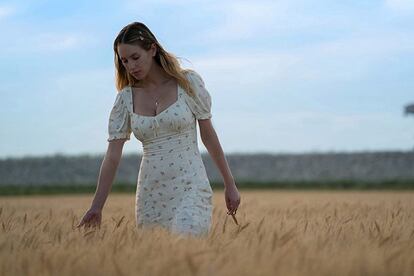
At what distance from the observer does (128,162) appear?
1124 inches

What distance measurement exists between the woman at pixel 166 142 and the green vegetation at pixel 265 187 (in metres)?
18.1

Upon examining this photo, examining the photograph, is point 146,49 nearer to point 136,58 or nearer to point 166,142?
point 136,58

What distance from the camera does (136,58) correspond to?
410cm

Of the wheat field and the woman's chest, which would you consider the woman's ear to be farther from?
the wheat field

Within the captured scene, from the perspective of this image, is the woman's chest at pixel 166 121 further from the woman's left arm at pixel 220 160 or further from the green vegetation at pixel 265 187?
the green vegetation at pixel 265 187

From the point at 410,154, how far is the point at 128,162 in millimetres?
9746

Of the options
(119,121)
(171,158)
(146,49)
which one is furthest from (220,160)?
(146,49)

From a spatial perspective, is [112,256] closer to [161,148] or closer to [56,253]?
[56,253]

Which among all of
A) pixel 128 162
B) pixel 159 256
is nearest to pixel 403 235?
pixel 159 256

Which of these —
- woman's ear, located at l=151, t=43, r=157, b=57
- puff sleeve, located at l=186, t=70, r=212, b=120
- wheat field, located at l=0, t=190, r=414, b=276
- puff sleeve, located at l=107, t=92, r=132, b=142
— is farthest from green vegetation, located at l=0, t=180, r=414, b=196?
wheat field, located at l=0, t=190, r=414, b=276

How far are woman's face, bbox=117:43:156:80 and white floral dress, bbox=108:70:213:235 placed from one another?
0.29 metres

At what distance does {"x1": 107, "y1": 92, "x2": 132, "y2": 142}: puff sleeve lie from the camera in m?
4.49

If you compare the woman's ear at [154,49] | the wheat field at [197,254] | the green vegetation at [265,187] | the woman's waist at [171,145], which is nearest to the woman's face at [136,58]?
the woman's ear at [154,49]

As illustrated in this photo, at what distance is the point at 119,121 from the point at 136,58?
20.9 inches
